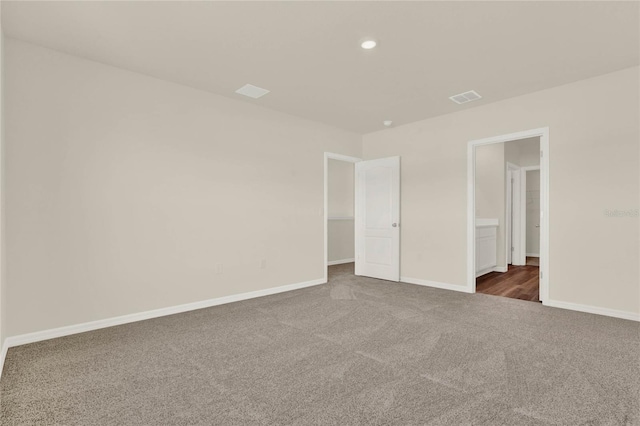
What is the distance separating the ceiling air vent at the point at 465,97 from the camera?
4.13m

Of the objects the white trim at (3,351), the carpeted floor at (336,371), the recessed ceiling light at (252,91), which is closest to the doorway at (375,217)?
the recessed ceiling light at (252,91)

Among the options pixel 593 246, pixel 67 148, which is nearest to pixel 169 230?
pixel 67 148

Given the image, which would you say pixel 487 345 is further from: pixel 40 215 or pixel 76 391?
pixel 40 215

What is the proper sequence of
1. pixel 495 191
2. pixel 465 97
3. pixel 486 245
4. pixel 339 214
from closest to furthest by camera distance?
pixel 465 97
pixel 486 245
pixel 495 191
pixel 339 214

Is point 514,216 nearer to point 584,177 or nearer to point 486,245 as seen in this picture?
point 486,245

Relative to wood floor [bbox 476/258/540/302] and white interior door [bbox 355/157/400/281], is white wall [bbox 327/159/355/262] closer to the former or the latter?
white interior door [bbox 355/157/400/281]

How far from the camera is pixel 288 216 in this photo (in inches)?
196

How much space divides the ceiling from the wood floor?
2.76 meters

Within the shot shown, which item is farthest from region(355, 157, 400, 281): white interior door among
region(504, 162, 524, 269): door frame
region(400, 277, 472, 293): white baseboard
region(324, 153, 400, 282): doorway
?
region(504, 162, 524, 269): door frame

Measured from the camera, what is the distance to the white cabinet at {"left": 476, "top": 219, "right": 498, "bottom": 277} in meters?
5.85

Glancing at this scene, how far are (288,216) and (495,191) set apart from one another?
441 cm

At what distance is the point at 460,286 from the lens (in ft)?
15.8

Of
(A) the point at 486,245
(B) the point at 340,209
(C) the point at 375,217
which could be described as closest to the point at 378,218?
(C) the point at 375,217

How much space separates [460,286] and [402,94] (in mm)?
2905
